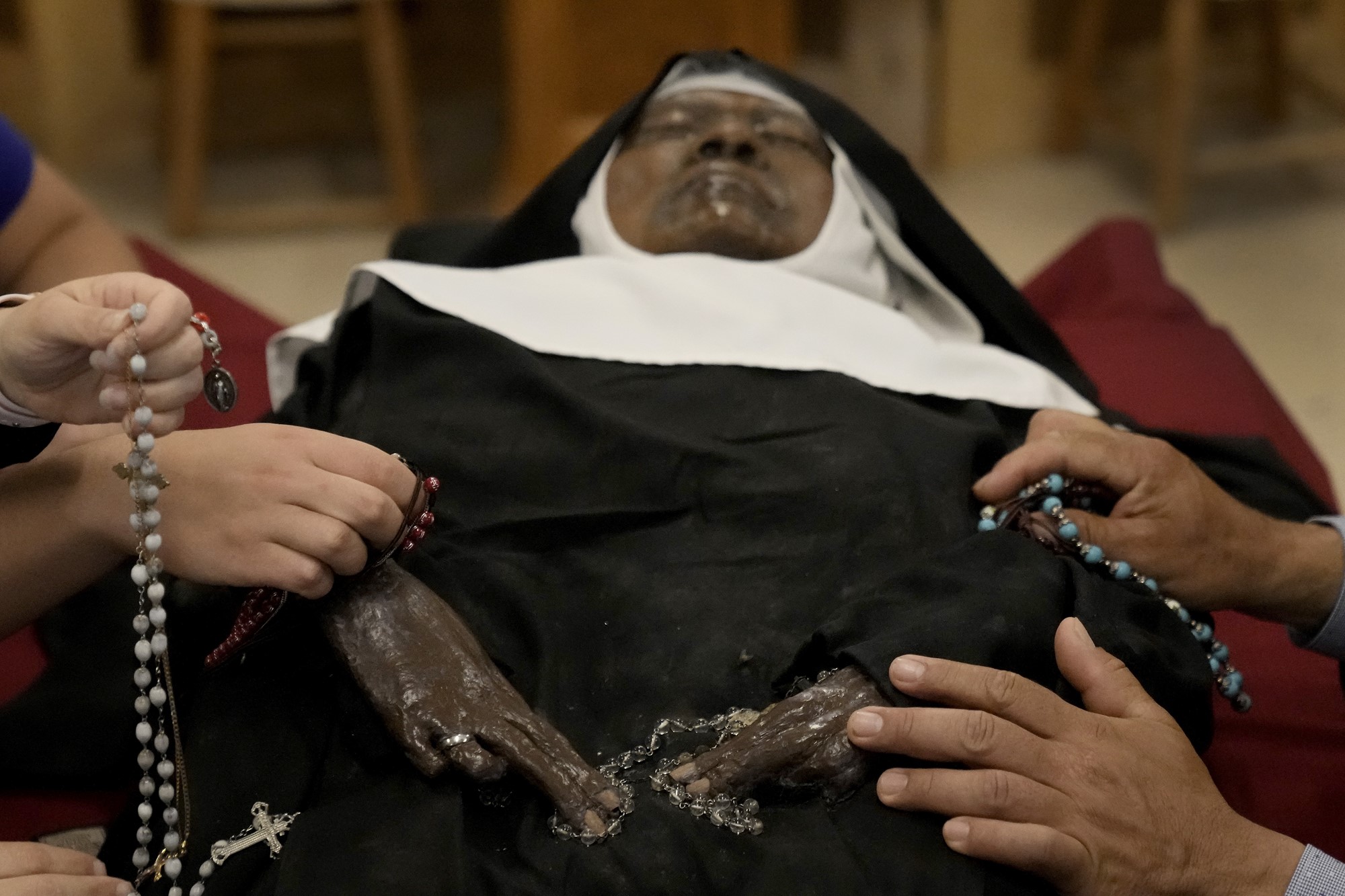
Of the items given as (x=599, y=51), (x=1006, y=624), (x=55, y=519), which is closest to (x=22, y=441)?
(x=55, y=519)

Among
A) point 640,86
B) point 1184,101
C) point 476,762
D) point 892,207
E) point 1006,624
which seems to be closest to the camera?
point 476,762

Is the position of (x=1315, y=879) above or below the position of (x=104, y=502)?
below

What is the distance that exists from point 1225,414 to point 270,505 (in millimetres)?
1655

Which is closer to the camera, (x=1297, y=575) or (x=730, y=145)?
(x=1297, y=575)

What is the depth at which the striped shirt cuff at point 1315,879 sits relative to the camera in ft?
3.92

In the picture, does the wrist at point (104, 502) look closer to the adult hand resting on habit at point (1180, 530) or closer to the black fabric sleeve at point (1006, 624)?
the black fabric sleeve at point (1006, 624)

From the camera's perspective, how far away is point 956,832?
1123 millimetres

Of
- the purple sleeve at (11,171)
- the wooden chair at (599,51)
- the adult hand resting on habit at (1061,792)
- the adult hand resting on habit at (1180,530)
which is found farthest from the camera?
the wooden chair at (599,51)

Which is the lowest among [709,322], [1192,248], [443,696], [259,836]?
[1192,248]

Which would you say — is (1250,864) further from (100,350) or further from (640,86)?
(640,86)

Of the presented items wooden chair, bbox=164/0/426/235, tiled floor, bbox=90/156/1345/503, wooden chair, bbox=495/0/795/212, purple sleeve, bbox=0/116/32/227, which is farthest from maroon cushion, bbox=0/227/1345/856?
wooden chair, bbox=495/0/795/212

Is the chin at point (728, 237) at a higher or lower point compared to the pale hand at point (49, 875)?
higher

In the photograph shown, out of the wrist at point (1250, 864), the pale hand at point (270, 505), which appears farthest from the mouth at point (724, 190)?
the wrist at point (1250, 864)

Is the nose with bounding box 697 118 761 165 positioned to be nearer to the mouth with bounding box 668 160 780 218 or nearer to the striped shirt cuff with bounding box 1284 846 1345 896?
the mouth with bounding box 668 160 780 218
